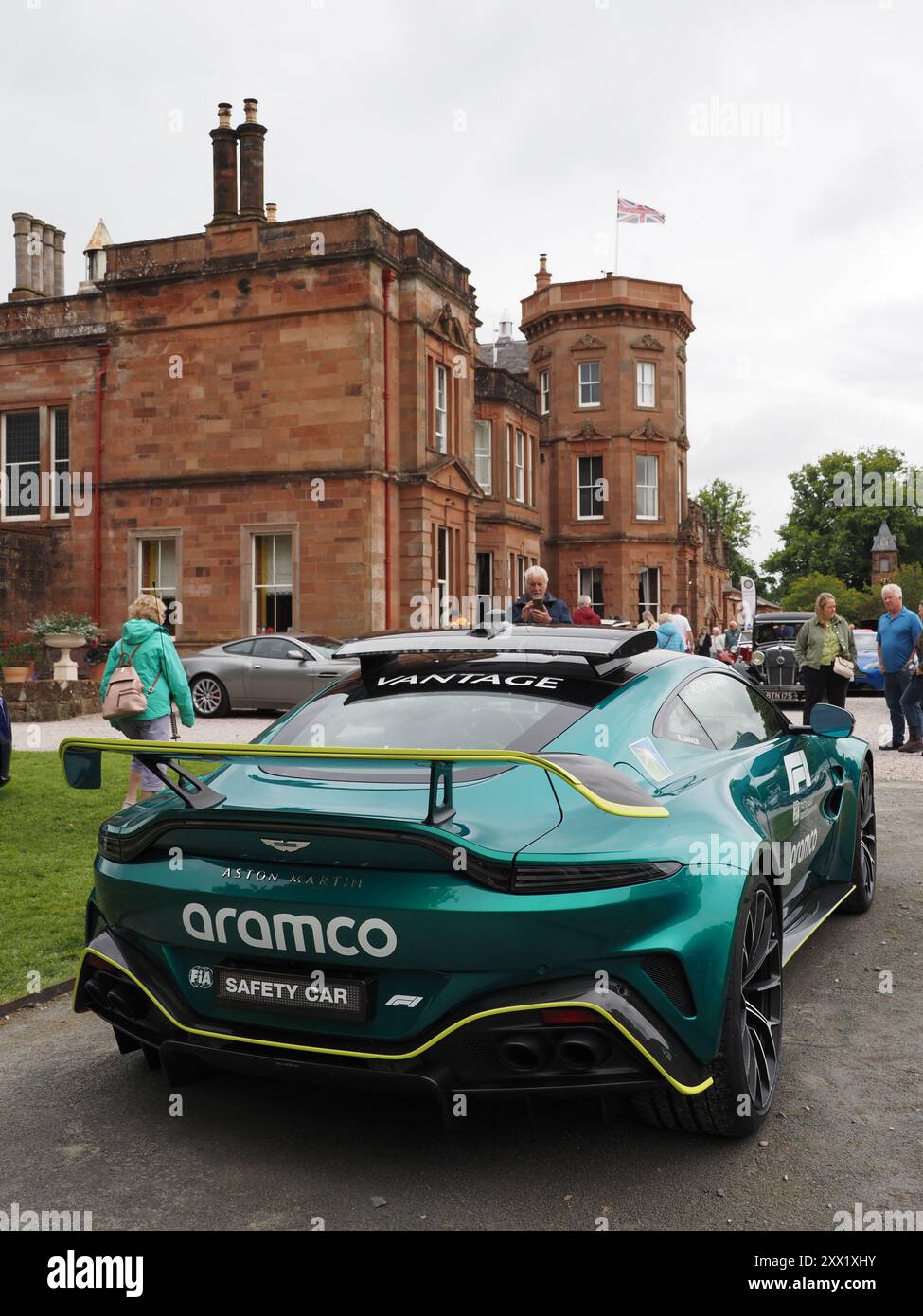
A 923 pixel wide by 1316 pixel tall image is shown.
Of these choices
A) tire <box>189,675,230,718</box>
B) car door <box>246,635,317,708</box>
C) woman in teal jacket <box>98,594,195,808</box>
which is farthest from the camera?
tire <box>189,675,230,718</box>

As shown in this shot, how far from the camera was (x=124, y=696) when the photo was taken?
8.62 m

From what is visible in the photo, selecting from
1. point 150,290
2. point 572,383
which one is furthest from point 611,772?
point 572,383

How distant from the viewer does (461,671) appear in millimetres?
4051

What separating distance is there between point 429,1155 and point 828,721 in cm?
266

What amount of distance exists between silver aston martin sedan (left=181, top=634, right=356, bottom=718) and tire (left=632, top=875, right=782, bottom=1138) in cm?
1532

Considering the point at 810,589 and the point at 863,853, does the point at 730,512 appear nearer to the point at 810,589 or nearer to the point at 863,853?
the point at 810,589

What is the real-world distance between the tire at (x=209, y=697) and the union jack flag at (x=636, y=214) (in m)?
31.7

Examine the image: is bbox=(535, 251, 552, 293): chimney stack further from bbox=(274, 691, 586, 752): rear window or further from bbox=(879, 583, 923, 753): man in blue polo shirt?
bbox=(274, 691, 586, 752): rear window

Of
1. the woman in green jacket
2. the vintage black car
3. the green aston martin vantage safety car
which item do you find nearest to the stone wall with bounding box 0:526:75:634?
the vintage black car

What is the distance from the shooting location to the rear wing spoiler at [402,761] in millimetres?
2875

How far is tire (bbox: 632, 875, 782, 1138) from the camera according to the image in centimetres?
315

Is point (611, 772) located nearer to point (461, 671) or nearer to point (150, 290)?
point (461, 671)

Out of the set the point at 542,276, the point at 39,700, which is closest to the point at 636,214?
the point at 542,276
